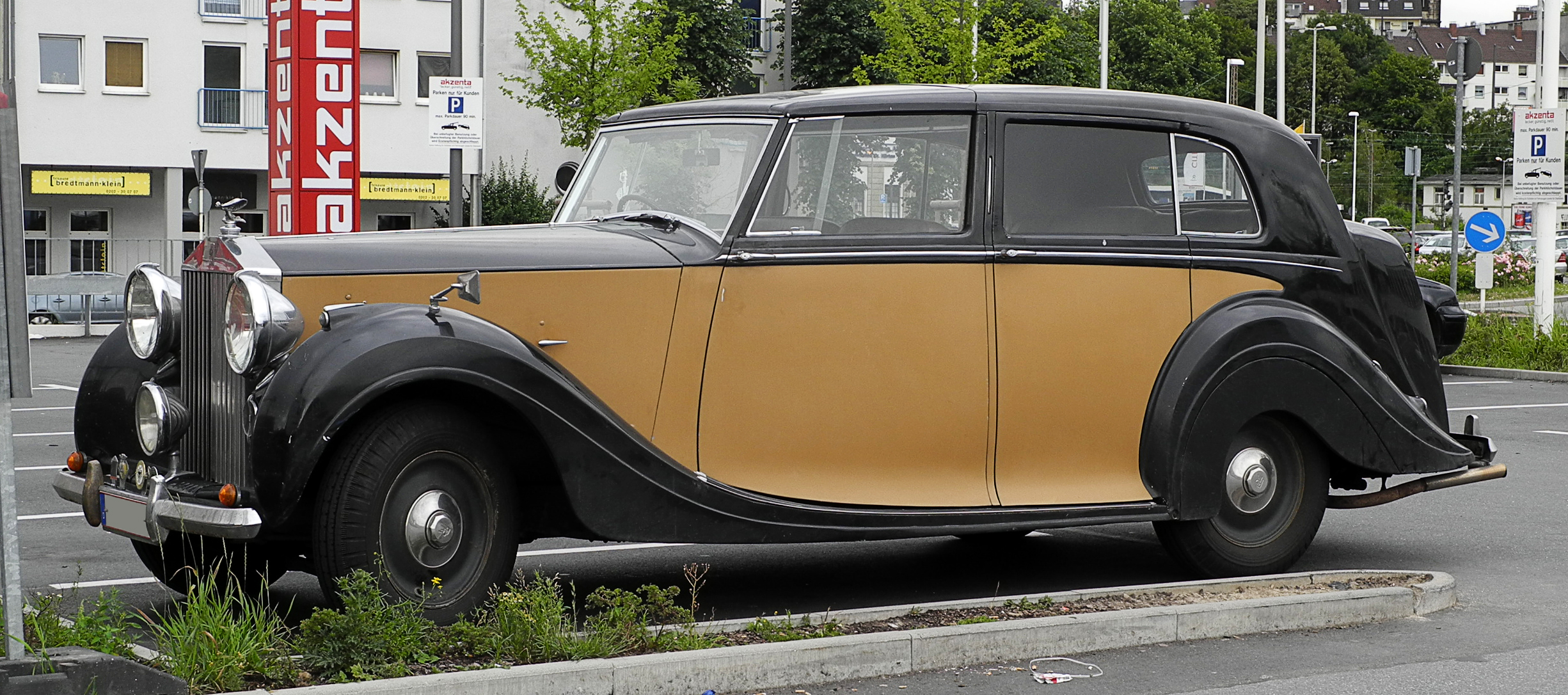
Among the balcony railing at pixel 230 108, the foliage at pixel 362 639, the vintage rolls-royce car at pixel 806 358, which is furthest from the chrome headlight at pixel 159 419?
the balcony railing at pixel 230 108

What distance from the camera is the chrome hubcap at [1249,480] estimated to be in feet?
23.1

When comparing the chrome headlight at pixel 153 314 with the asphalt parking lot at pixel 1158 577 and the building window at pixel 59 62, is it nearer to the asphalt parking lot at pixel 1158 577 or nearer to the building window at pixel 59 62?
the asphalt parking lot at pixel 1158 577

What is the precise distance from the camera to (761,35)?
52.0 metres

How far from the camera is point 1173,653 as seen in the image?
5910 mm

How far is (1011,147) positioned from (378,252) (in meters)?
2.60

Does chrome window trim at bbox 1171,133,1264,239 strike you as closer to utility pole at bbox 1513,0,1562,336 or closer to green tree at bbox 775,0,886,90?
utility pole at bbox 1513,0,1562,336

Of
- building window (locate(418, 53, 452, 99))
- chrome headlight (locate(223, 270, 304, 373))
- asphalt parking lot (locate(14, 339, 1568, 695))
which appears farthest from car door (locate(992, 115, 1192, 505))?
building window (locate(418, 53, 452, 99))

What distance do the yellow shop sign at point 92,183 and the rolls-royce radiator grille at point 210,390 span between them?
3521 centimetres

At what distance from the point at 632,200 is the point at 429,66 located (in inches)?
1475

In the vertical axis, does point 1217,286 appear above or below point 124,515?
above

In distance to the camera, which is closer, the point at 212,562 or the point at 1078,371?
the point at 212,562

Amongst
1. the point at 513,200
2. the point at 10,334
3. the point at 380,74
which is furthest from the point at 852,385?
the point at 380,74

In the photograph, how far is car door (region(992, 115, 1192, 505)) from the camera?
6625 mm

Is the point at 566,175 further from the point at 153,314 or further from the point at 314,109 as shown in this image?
the point at 314,109
